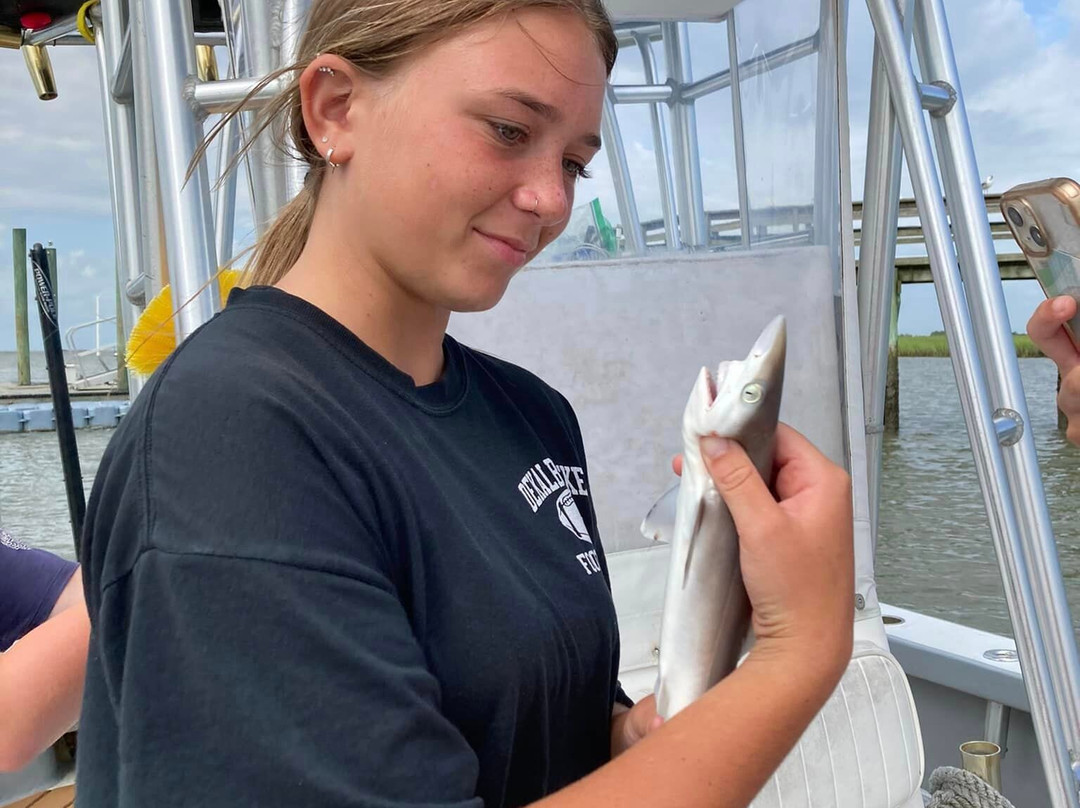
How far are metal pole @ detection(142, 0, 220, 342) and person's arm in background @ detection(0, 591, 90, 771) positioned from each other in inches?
17.1

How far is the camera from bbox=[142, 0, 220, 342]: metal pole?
58.4 inches

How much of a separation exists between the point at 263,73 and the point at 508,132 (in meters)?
0.74

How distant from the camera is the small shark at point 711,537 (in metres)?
1.04

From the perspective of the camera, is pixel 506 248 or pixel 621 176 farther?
pixel 621 176

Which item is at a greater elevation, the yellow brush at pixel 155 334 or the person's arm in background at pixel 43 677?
the yellow brush at pixel 155 334

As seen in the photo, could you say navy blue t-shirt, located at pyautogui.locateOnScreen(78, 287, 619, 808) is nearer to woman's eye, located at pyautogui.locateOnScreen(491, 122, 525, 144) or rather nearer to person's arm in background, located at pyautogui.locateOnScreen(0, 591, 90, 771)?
woman's eye, located at pyautogui.locateOnScreen(491, 122, 525, 144)

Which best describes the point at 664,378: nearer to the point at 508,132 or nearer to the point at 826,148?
the point at 826,148

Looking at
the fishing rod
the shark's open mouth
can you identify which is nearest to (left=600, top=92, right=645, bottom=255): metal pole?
the shark's open mouth

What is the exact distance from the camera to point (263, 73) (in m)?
1.57

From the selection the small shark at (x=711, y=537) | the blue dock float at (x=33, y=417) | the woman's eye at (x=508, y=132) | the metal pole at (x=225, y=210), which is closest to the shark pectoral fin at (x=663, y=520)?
the small shark at (x=711, y=537)

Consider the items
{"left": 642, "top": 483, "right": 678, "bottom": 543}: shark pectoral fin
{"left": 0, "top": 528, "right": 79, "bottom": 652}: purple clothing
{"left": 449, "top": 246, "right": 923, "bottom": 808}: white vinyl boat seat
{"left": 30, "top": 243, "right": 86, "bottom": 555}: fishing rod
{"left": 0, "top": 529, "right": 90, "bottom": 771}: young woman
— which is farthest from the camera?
{"left": 30, "top": 243, "right": 86, "bottom": 555}: fishing rod

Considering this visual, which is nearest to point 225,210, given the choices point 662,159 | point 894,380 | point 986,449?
point 662,159

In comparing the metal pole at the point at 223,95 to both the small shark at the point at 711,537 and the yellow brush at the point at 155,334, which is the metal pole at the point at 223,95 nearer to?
the yellow brush at the point at 155,334

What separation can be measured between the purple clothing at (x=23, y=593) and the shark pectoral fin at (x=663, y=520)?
107 centimetres
